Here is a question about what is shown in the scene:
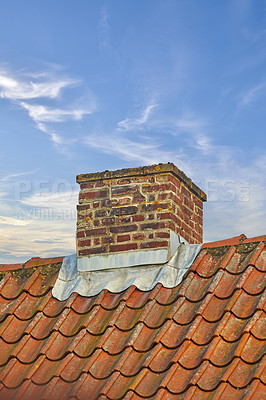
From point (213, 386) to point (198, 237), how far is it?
2925 mm

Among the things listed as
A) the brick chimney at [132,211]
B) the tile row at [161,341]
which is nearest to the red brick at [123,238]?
the brick chimney at [132,211]

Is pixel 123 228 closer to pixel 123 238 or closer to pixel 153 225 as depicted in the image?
pixel 123 238

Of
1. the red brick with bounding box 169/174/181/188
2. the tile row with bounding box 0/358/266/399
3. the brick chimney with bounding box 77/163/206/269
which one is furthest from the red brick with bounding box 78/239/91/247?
the tile row with bounding box 0/358/266/399

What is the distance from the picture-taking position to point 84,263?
6145mm

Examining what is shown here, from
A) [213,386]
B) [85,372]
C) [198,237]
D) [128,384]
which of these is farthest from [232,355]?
[198,237]

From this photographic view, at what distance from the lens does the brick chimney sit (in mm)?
6000

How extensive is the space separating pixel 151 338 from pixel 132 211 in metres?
1.63

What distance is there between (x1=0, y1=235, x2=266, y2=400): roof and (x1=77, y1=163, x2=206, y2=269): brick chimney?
0.51 meters

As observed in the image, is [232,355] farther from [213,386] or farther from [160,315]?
[160,315]

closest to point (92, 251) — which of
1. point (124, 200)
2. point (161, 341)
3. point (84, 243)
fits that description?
point (84, 243)

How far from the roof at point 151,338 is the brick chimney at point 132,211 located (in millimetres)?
508

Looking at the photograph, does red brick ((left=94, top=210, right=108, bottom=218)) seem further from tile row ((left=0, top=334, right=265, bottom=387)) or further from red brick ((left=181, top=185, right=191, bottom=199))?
tile row ((left=0, top=334, right=265, bottom=387))

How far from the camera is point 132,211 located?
614cm

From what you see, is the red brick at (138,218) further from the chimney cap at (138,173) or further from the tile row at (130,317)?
the tile row at (130,317)
